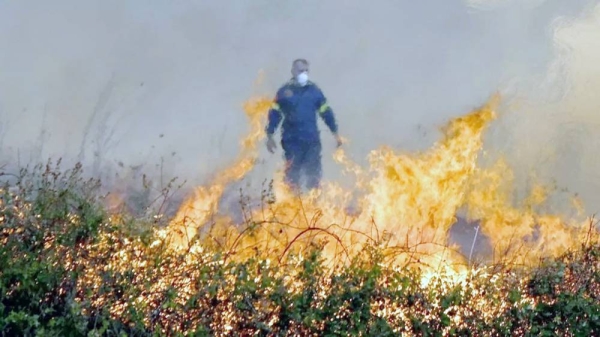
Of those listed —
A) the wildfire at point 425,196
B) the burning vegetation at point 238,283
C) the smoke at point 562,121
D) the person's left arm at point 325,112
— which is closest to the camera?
the burning vegetation at point 238,283

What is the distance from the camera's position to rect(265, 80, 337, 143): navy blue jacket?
7066 mm

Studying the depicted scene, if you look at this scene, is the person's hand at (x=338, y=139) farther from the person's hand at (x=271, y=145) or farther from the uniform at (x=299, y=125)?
the person's hand at (x=271, y=145)

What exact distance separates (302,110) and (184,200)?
5.23 ft

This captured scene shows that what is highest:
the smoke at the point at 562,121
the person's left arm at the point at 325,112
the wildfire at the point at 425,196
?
the smoke at the point at 562,121

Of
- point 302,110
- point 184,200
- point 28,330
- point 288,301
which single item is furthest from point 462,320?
point 302,110

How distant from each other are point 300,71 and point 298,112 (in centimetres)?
40

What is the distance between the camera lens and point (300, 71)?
7.13 meters

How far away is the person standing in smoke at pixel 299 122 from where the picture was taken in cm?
705

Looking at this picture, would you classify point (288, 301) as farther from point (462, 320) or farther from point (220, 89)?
point (220, 89)

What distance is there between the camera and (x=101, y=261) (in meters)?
3.65

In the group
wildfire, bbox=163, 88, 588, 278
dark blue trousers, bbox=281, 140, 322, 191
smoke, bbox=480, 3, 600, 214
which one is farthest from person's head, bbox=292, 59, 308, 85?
smoke, bbox=480, 3, 600, 214

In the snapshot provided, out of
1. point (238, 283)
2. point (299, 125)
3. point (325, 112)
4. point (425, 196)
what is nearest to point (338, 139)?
point (325, 112)

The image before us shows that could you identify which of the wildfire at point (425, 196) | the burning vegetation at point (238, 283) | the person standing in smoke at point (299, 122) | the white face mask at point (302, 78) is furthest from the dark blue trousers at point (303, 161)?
the burning vegetation at point (238, 283)

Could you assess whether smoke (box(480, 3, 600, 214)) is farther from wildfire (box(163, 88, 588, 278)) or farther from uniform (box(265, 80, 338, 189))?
uniform (box(265, 80, 338, 189))
